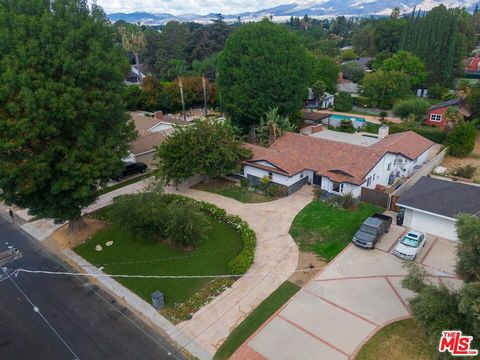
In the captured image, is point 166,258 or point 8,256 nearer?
point 8,256

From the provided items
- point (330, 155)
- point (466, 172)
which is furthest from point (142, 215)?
point (466, 172)

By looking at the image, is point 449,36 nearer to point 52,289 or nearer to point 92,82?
point 92,82

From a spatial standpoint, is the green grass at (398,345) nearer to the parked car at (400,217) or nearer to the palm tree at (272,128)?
the parked car at (400,217)

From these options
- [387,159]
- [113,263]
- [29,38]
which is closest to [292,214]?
[387,159]

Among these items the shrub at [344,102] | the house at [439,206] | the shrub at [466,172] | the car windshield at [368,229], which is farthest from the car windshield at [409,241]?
the shrub at [344,102]

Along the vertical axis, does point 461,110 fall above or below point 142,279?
above

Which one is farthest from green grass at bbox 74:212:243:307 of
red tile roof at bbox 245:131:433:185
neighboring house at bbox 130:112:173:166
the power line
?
neighboring house at bbox 130:112:173:166

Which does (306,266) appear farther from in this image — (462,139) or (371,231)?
(462,139)

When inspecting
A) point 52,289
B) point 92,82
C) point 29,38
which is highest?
point 29,38
